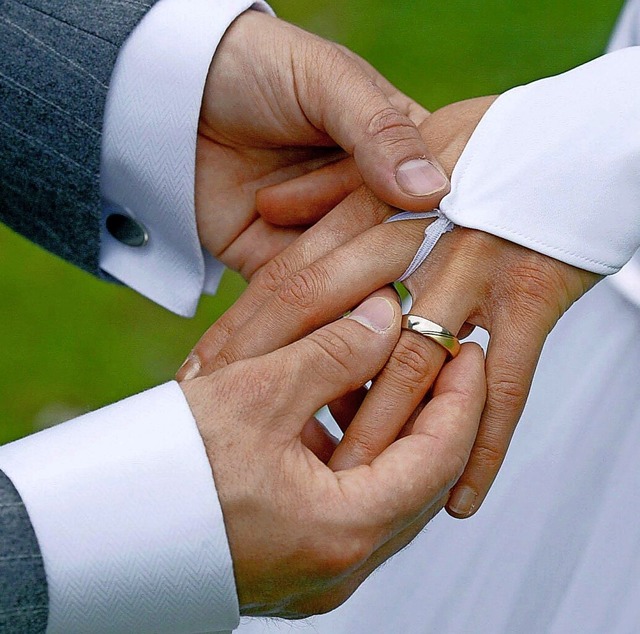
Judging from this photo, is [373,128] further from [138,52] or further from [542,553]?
[542,553]

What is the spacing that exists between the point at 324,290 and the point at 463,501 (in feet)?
0.91

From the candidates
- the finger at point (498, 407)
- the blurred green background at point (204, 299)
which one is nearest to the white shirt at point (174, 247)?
the finger at point (498, 407)

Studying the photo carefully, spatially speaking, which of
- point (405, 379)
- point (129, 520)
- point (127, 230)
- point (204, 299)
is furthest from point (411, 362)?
point (204, 299)

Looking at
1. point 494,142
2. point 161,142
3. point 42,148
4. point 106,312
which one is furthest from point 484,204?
point 106,312

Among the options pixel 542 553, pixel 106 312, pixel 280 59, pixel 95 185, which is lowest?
pixel 106 312

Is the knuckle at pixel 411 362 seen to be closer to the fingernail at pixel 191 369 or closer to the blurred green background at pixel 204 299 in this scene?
the fingernail at pixel 191 369

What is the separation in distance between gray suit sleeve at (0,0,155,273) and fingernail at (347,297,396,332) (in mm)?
419

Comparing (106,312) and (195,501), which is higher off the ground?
(195,501)

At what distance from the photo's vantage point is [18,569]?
2.77ft

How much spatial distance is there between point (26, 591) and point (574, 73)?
2.60 feet

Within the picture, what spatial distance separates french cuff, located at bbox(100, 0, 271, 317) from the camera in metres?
1.25

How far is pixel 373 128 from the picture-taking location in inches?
45.8

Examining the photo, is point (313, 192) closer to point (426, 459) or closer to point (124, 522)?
point (426, 459)

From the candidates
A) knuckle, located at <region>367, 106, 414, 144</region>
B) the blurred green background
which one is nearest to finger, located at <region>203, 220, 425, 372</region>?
knuckle, located at <region>367, 106, 414, 144</region>
